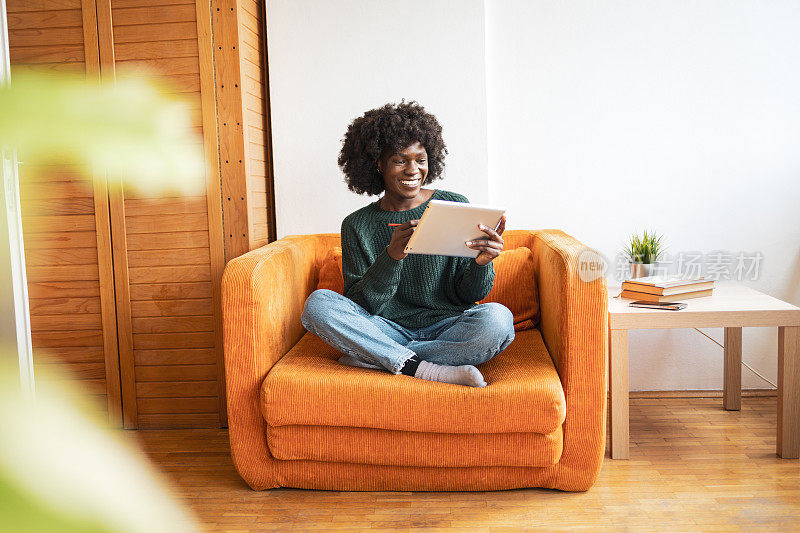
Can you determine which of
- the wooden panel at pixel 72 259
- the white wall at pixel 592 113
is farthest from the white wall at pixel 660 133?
the wooden panel at pixel 72 259

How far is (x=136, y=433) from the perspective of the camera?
273 centimetres

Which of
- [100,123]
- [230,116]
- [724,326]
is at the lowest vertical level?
[724,326]

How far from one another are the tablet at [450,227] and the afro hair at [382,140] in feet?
1.45

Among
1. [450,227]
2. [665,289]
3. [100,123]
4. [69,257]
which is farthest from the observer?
[69,257]

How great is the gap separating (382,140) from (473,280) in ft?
2.01

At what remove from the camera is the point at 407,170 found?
7.74 feet

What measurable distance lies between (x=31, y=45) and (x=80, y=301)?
100 cm

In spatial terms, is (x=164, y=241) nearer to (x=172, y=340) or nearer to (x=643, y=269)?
(x=172, y=340)

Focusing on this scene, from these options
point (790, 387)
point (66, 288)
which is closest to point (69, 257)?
point (66, 288)

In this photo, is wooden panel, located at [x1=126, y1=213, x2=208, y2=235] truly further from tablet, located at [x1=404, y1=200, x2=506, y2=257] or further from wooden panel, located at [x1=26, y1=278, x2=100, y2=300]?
tablet, located at [x1=404, y1=200, x2=506, y2=257]

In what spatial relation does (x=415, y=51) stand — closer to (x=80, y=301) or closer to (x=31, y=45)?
(x=31, y=45)

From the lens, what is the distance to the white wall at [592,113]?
2859 millimetres

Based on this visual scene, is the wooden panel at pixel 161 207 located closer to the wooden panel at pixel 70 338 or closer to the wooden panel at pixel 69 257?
the wooden panel at pixel 69 257

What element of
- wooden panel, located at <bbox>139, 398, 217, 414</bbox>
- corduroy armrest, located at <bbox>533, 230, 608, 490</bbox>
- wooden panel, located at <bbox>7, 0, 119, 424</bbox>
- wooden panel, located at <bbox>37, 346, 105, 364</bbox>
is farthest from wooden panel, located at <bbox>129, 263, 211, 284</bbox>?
corduroy armrest, located at <bbox>533, 230, 608, 490</bbox>
